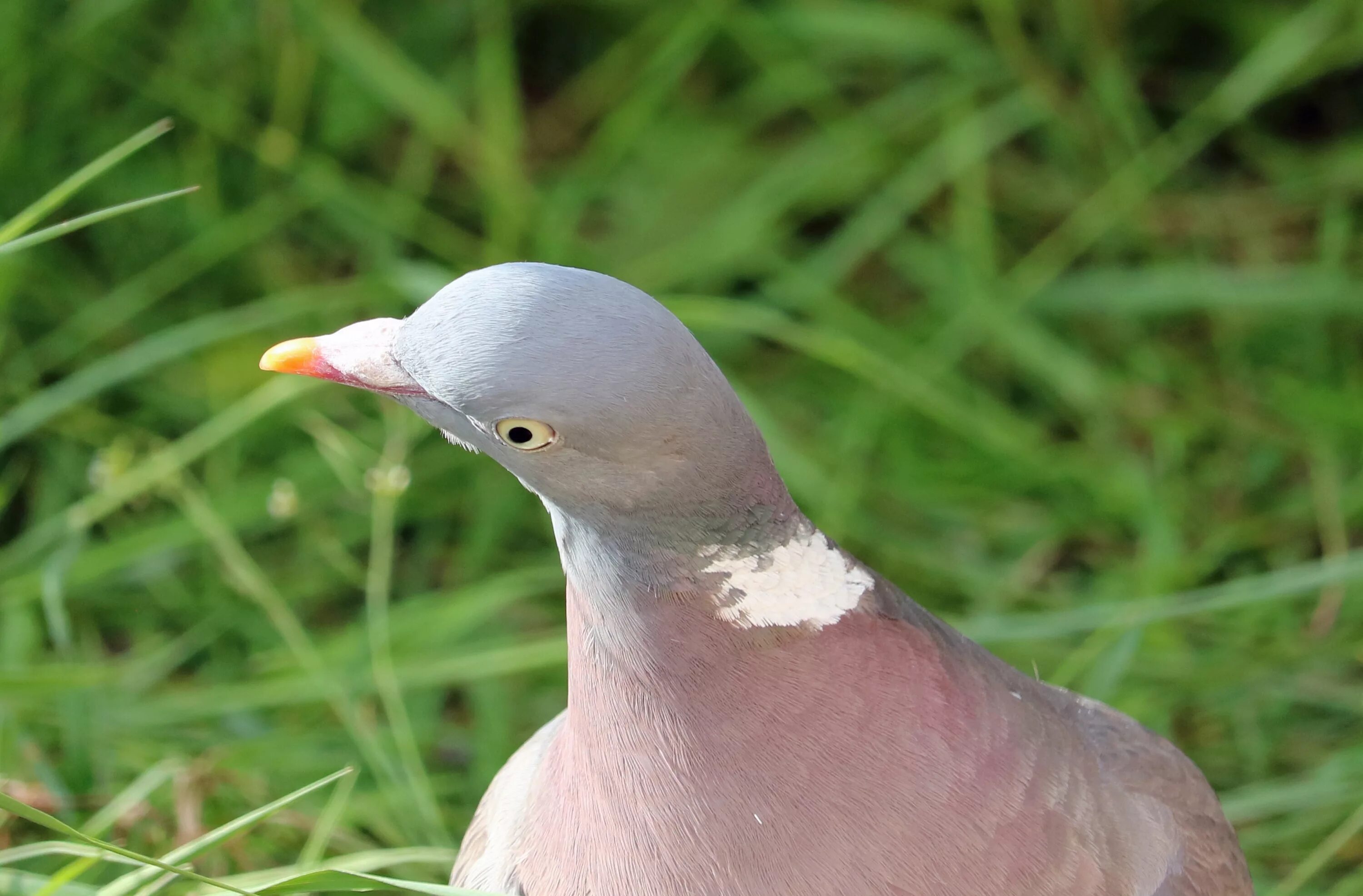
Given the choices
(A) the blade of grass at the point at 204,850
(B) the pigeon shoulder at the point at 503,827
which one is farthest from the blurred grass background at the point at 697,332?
(A) the blade of grass at the point at 204,850

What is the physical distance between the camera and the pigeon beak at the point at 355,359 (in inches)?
33.1

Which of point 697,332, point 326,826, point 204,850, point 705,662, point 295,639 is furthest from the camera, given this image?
point 697,332

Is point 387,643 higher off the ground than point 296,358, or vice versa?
point 296,358

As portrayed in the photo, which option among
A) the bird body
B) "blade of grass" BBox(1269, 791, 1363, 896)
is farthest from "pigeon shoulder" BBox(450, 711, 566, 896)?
"blade of grass" BBox(1269, 791, 1363, 896)

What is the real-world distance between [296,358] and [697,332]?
1.10 m

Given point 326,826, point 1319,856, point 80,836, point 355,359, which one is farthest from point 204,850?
point 1319,856

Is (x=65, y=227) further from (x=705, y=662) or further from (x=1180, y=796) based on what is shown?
(x=1180, y=796)

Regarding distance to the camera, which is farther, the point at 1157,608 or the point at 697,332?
the point at 697,332

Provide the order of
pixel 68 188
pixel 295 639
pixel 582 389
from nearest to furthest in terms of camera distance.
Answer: pixel 582 389, pixel 68 188, pixel 295 639

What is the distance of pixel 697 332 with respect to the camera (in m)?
1.96

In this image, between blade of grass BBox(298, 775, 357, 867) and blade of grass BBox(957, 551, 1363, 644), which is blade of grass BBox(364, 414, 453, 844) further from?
blade of grass BBox(957, 551, 1363, 644)

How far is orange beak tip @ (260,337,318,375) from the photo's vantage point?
899 mm

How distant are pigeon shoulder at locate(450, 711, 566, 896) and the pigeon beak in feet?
1.17

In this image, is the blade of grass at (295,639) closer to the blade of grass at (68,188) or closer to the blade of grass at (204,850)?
A: the blade of grass at (204,850)
